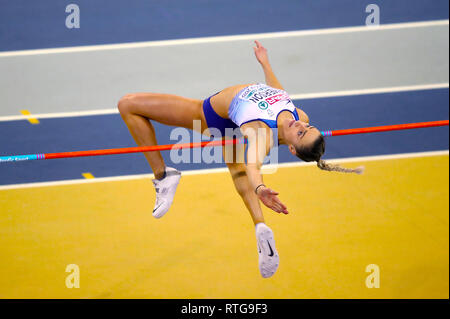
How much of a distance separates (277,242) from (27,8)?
422 cm

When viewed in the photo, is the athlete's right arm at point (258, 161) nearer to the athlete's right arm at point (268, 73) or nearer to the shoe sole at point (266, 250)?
the athlete's right arm at point (268, 73)

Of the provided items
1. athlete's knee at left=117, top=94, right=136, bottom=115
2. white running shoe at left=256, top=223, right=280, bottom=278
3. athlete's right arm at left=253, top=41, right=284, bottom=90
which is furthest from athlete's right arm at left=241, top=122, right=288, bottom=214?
athlete's knee at left=117, top=94, right=136, bottom=115

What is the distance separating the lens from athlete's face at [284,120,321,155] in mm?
3336

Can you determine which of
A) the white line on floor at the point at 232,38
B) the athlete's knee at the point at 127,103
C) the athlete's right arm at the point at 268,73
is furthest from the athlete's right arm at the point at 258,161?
the white line on floor at the point at 232,38

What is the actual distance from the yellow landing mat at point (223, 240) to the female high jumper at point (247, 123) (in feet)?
3.01

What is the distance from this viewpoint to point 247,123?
11.5 ft

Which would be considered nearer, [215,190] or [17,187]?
[17,187]

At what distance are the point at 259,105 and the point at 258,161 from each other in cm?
44

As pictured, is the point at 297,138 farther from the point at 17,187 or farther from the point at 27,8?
the point at 27,8

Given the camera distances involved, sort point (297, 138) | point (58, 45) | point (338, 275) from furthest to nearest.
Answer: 1. point (58, 45)
2. point (338, 275)
3. point (297, 138)

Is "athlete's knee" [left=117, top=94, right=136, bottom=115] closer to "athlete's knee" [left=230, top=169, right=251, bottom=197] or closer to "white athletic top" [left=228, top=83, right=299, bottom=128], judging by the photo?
"white athletic top" [left=228, top=83, right=299, bottom=128]

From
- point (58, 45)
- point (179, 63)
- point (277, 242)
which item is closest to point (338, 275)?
point (277, 242)

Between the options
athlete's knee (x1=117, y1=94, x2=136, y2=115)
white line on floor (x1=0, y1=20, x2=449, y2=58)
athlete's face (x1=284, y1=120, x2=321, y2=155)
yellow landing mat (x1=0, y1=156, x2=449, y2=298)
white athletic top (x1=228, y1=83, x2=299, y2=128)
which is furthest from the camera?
white line on floor (x1=0, y1=20, x2=449, y2=58)
